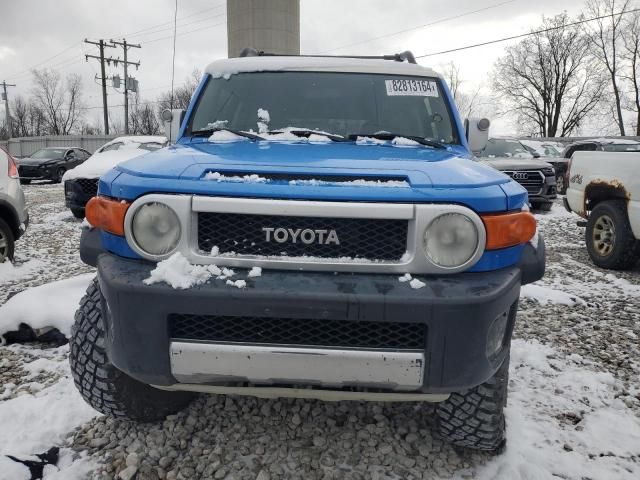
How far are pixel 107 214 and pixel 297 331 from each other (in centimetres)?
91

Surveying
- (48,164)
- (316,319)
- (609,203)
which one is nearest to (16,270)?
(316,319)

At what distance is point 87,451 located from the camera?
7.57 ft

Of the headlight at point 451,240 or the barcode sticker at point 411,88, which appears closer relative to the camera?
the headlight at point 451,240

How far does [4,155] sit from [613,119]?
47.0 meters

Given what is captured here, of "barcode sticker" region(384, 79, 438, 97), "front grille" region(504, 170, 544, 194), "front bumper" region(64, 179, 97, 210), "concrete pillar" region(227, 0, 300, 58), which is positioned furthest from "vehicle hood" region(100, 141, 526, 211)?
"concrete pillar" region(227, 0, 300, 58)

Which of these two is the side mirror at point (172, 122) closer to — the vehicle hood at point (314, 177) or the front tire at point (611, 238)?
the vehicle hood at point (314, 177)

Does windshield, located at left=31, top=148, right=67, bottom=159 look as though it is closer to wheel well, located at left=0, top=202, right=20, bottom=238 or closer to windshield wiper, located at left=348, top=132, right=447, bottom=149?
wheel well, located at left=0, top=202, right=20, bottom=238

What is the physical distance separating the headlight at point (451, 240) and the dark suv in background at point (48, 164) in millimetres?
19295

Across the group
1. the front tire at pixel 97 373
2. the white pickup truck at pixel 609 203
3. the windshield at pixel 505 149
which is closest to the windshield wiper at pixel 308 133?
the front tire at pixel 97 373

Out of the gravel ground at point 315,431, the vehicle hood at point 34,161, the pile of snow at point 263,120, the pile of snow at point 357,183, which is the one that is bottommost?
the gravel ground at point 315,431

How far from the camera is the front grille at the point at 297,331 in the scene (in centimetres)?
174

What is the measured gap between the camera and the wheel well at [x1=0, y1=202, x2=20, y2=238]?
214 inches

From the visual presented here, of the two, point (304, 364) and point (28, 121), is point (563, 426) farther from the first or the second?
point (28, 121)

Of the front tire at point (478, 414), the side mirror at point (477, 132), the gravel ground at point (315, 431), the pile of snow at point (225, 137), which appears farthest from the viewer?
the side mirror at point (477, 132)
